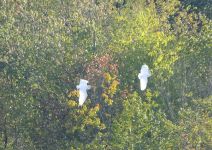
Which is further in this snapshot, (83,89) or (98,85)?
(98,85)

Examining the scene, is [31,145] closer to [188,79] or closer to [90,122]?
[90,122]

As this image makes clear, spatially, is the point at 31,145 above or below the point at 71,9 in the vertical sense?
below

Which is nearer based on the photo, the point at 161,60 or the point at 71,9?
the point at 161,60

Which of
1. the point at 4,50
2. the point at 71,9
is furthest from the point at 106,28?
the point at 4,50

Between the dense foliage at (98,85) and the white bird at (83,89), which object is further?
the dense foliage at (98,85)

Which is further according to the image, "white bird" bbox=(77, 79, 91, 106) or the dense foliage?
the dense foliage

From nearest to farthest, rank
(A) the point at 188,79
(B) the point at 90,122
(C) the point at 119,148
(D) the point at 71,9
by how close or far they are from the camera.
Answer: (C) the point at 119,148, (B) the point at 90,122, (A) the point at 188,79, (D) the point at 71,9

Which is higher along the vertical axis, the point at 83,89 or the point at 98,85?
the point at 98,85

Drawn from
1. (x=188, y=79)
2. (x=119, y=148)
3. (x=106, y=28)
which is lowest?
(x=119, y=148)
